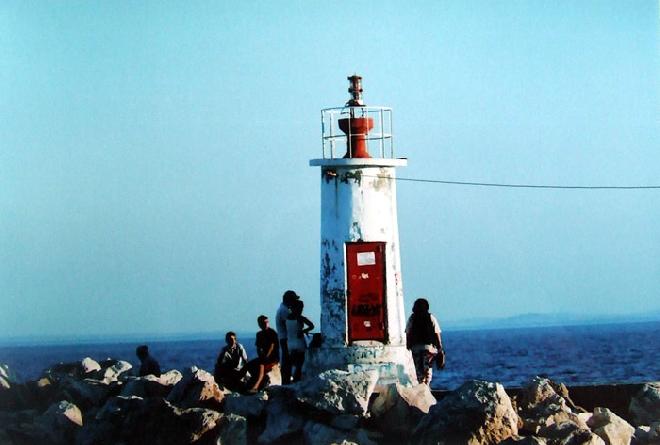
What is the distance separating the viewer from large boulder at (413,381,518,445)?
15.6m

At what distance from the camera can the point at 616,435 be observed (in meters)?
16.4

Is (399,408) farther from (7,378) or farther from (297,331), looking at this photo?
(7,378)

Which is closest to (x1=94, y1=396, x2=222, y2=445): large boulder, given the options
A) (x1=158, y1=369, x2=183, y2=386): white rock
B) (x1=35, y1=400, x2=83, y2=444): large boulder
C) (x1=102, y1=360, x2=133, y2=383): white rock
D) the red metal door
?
(x1=35, y1=400, x2=83, y2=444): large boulder

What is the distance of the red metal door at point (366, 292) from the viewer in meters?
18.7

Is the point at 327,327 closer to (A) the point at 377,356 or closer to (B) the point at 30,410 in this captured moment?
(A) the point at 377,356

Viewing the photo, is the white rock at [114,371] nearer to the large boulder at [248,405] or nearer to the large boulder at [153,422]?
the large boulder at [153,422]

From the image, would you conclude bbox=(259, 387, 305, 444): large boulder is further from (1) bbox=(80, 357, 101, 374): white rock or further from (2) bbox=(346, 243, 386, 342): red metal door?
(1) bbox=(80, 357, 101, 374): white rock

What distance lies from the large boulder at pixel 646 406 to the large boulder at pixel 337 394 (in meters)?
3.97

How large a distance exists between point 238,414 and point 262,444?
70cm

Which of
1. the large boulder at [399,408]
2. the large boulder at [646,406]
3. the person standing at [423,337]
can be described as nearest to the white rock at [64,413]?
the large boulder at [399,408]

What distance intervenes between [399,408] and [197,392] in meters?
2.77

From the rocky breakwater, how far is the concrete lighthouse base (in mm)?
1413

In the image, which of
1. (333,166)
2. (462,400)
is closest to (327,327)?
(333,166)

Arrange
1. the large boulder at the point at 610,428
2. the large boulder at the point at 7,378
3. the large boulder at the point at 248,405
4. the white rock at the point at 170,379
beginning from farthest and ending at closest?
the large boulder at the point at 7,378 < the white rock at the point at 170,379 < the large boulder at the point at 248,405 < the large boulder at the point at 610,428
